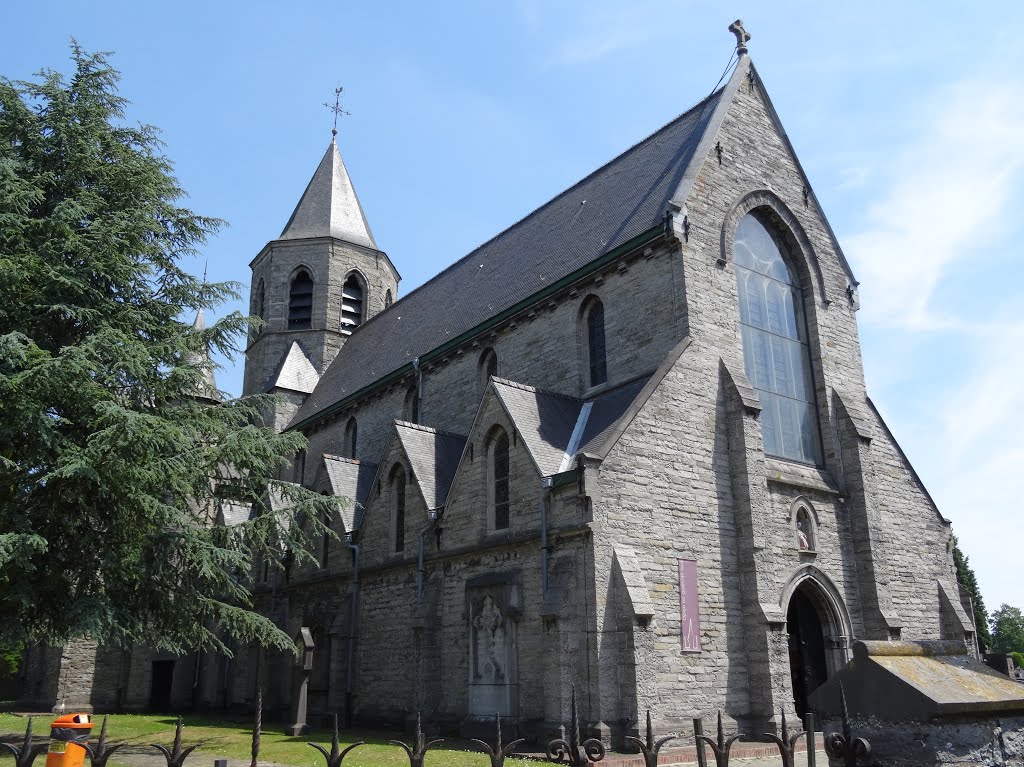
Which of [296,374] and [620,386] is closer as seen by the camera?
[620,386]

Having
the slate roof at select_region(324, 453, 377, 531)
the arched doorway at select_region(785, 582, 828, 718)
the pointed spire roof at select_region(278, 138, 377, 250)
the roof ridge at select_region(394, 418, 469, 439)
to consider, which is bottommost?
the arched doorway at select_region(785, 582, 828, 718)

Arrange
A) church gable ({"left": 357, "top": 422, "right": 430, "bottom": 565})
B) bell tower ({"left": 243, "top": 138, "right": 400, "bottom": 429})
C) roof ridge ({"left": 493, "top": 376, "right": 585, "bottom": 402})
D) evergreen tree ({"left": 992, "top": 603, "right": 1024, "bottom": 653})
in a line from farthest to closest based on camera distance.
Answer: evergreen tree ({"left": 992, "top": 603, "right": 1024, "bottom": 653})
bell tower ({"left": 243, "top": 138, "right": 400, "bottom": 429})
church gable ({"left": 357, "top": 422, "right": 430, "bottom": 565})
roof ridge ({"left": 493, "top": 376, "right": 585, "bottom": 402})

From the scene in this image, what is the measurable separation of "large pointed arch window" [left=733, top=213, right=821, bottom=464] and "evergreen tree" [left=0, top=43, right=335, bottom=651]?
9949 millimetres

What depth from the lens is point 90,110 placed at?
54.0 feet

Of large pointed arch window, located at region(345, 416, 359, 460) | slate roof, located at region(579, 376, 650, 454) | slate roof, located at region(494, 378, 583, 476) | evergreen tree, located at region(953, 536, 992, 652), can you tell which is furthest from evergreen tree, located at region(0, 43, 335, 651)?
evergreen tree, located at region(953, 536, 992, 652)

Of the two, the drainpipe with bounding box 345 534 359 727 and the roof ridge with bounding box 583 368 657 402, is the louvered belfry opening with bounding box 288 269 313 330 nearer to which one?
the drainpipe with bounding box 345 534 359 727

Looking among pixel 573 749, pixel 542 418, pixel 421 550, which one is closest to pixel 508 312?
pixel 542 418

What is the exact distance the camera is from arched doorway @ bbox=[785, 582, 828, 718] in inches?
681

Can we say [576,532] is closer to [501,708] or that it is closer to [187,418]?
[501,708]

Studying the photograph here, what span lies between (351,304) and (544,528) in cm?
2567

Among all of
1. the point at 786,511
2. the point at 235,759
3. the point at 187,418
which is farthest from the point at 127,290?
the point at 786,511

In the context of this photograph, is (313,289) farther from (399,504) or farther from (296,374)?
(399,504)

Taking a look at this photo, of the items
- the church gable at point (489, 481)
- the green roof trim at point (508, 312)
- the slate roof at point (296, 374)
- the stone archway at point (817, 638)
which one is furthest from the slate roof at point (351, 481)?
the slate roof at point (296, 374)

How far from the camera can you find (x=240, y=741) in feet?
55.4
